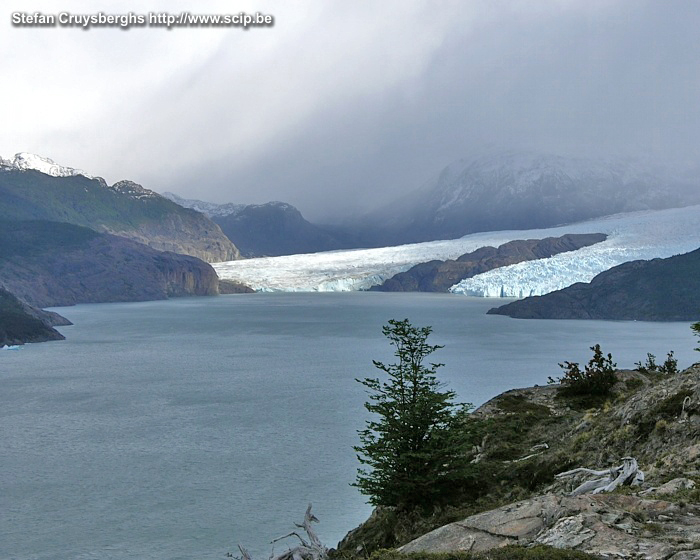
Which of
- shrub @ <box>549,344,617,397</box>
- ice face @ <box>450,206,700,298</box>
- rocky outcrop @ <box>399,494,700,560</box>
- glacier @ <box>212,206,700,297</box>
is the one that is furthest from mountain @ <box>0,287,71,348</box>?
rocky outcrop @ <box>399,494,700,560</box>

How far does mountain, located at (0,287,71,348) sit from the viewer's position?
71188 mm

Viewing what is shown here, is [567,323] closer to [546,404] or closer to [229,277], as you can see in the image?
[546,404]

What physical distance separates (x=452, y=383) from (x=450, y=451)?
3243cm

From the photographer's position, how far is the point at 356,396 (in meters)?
40.4

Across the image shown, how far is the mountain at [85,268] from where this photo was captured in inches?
5364

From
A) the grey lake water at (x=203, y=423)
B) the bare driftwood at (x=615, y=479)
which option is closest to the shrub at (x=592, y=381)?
the grey lake water at (x=203, y=423)

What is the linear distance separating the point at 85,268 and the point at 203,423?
127 metres

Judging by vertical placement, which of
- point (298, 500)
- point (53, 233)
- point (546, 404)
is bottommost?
point (298, 500)

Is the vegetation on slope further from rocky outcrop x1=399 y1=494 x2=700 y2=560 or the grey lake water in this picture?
the grey lake water

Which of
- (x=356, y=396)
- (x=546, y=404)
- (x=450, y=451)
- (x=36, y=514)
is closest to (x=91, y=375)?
(x=356, y=396)

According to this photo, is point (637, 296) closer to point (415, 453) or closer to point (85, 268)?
point (415, 453)

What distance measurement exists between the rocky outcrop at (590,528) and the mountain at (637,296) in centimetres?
8878

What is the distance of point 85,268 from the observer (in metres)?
149

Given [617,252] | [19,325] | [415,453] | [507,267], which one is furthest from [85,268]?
[415,453]
